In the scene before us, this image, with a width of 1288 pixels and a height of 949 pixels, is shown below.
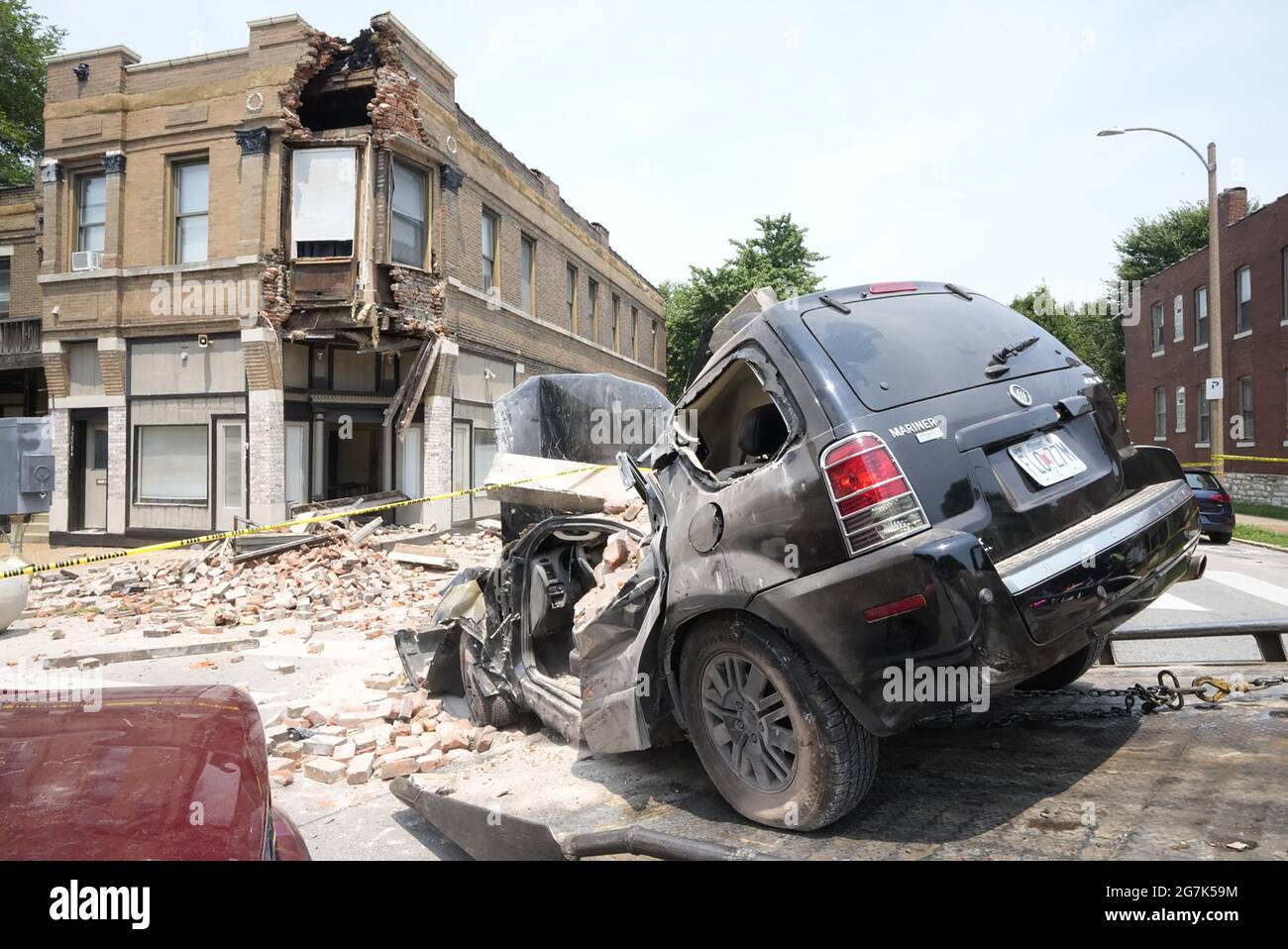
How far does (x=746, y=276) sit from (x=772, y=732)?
3512 centimetres

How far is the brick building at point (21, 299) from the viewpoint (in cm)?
2092

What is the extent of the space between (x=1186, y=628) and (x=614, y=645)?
2904 mm

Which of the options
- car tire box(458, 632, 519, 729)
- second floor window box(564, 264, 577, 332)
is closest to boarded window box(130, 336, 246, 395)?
second floor window box(564, 264, 577, 332)

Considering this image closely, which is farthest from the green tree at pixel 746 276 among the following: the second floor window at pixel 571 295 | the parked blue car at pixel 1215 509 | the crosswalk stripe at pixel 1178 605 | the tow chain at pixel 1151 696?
the tow chain at pixel 1151 696

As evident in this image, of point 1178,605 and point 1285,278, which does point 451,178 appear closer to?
point 1178,605

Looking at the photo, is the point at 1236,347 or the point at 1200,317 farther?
the point at 1200,317

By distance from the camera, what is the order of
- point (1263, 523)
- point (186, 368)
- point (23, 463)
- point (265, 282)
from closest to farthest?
point (23, 463) → point (265, 282) → point (186, 368) → point (1263, 523)

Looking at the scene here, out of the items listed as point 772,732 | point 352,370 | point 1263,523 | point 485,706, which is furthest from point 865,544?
point 1263,523

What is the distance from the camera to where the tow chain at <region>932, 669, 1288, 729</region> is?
128 inches

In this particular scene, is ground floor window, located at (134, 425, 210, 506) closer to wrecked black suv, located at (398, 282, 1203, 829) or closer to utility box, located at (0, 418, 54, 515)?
utility box, located at (0, 418, 54, 515)

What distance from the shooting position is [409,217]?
16.7 metres

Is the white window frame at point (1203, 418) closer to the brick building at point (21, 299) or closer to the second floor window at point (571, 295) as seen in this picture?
the second floor window at point (571, 295)

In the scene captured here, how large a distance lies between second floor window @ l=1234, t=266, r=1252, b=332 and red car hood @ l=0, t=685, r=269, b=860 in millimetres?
30914
